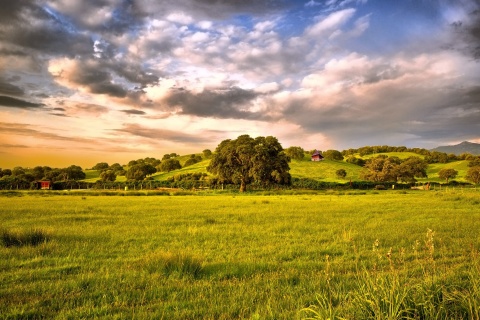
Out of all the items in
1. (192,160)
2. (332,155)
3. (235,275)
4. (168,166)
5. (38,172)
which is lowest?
(235,275)

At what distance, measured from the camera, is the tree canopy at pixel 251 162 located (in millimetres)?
68562

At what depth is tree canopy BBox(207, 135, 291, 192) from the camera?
68.6 metres

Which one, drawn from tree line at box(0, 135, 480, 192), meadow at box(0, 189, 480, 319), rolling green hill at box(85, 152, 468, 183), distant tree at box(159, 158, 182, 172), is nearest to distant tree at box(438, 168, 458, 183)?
tree line at box(0, 135, 480, 192)

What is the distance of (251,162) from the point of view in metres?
70.5

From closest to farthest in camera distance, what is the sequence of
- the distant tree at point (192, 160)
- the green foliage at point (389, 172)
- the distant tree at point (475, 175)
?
the distant tree at point (475, 175), the green foliage at point (389, 172), the distant tree at point (192, 160)

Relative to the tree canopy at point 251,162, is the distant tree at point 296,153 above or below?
above

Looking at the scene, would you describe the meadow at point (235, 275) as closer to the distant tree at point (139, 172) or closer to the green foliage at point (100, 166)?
the distant tree at point (139, 172)

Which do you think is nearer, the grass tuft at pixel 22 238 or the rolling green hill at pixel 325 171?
the grass tuft at pixel 22 238

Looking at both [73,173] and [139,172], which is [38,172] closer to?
[73,173]

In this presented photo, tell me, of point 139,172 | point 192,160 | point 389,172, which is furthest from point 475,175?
point 192,160

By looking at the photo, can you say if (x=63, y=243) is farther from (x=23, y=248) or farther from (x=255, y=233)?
(x=255, y=233)

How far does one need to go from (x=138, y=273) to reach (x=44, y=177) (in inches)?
5948

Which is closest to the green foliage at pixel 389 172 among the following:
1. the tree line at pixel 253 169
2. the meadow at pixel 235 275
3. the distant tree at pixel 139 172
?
the tree line at pixel 253 169

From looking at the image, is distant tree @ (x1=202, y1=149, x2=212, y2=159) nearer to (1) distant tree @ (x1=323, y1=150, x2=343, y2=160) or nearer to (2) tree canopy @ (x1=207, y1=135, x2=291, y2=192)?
(1) distant tree @ (x1=323, y1=150, x2=343, y2=160)
